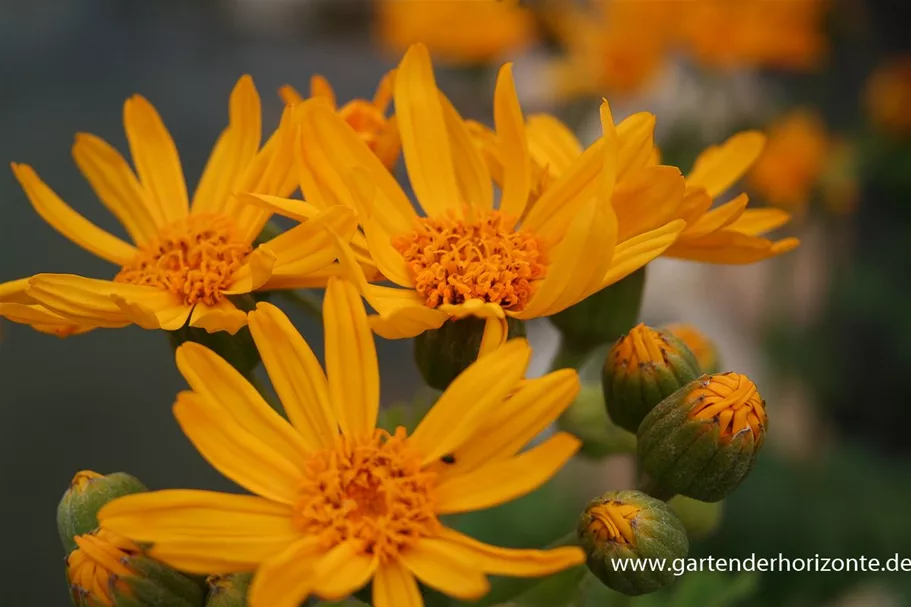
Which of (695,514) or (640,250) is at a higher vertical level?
(640,250)

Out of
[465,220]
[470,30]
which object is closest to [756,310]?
[470,30]

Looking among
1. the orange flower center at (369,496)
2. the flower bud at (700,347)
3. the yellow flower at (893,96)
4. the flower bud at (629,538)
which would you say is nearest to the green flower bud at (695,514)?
the flower bud at (700,347)

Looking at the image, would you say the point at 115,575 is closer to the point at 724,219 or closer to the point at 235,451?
the point at 235,451

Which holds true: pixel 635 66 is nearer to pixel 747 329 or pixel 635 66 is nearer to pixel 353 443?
pixel 747 329

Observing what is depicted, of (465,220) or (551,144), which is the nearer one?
(465,220)

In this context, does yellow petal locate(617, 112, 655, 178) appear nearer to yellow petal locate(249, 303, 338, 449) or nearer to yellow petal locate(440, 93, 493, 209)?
yellow petal locate(440, 93, 493, 209)

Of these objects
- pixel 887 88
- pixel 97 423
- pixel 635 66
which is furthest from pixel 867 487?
pixel 97 423

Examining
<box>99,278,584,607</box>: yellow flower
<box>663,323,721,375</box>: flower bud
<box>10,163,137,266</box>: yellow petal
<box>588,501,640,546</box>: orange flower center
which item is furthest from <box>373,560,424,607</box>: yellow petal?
<box>663,323,721,375</box>: flower bud
